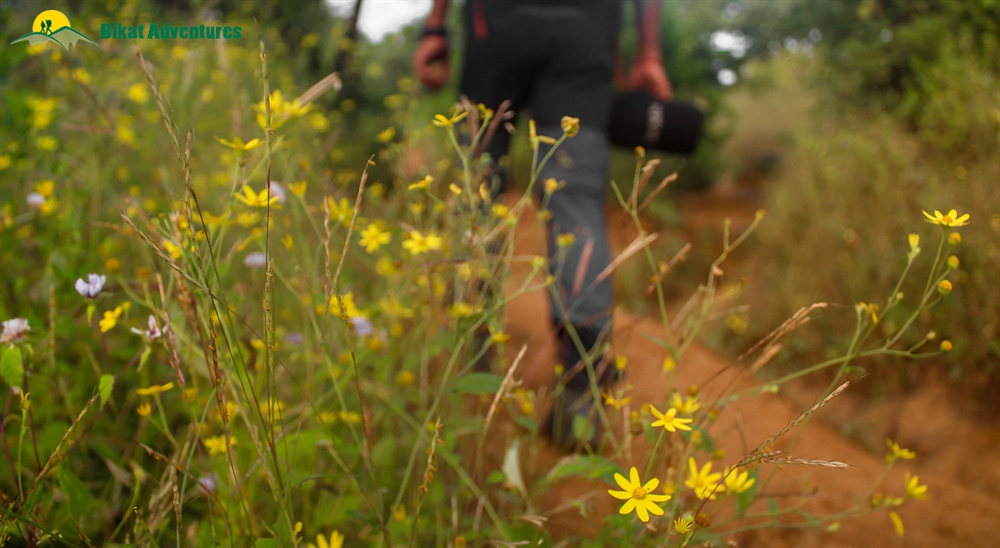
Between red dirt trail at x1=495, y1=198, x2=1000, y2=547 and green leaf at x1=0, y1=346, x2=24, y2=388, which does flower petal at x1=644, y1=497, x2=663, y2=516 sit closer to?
red dirt trail at x1=495, y1=198, x2=1000, y2=547

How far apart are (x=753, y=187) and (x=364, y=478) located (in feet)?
22.9

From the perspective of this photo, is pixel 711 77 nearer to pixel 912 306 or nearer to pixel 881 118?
pixel 881 118

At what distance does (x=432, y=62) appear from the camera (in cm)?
204

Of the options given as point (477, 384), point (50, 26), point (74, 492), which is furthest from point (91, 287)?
point (50, 26)

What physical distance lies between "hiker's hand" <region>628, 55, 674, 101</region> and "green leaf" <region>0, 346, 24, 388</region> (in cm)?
188

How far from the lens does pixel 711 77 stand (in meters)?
6.57

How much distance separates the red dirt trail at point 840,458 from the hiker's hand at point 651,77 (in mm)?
621

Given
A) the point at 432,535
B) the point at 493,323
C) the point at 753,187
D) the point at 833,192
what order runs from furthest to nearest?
the point at 753,187, the point at 833,192, the point at 432,535, the point at 493,323

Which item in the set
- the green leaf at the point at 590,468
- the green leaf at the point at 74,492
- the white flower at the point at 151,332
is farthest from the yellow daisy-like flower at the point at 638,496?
the green leaf at the point at 74,492

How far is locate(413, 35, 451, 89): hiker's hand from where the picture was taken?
200 cm

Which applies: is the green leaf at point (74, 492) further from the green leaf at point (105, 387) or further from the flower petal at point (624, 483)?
the flower petal at point (624, 483)

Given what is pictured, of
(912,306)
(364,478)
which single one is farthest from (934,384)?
(364,478)


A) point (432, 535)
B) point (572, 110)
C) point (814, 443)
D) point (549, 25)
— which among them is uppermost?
point (549, 25)

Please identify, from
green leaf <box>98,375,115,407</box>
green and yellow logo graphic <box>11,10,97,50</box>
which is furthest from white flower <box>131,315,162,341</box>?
green and yellow logo graphic <box>11,10,97,50</box>
